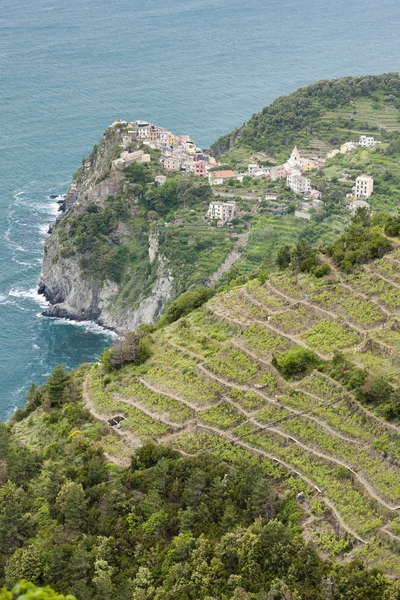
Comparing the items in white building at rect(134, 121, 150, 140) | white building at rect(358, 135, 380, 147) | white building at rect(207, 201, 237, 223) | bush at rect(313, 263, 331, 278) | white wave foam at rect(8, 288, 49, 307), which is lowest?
white wave foam at rect(8, 288, 49, 307)

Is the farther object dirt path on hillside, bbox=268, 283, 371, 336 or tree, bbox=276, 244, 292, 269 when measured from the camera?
tree, bbox=276, 244, 292, 269

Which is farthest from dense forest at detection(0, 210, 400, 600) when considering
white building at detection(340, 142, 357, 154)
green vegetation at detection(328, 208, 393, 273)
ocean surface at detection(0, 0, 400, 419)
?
white building at detection(340, 142, 357, 154)

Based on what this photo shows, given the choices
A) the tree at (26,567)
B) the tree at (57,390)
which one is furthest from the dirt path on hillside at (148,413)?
the tree at (26,567)

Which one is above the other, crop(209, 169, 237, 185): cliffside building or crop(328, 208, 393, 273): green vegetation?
crop(328, 208, 393, 273): green vegetation

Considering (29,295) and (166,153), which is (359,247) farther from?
(166,153)

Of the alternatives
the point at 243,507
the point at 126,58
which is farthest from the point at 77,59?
the point at 243,507

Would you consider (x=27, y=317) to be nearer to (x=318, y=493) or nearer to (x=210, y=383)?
(x=210, y=383)

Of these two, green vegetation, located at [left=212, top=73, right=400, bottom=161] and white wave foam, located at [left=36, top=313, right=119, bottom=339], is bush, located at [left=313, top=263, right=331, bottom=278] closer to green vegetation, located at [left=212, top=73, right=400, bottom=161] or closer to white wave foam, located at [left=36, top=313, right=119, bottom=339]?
white wave foam, located at [left=36, top=313, right=119, bottom=339]
